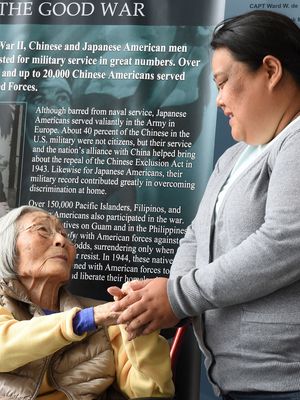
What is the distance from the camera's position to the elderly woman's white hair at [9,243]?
203 centimetres

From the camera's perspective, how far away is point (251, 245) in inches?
52.9

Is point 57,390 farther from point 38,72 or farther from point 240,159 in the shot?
point 38,72

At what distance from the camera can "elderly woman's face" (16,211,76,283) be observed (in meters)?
2.02

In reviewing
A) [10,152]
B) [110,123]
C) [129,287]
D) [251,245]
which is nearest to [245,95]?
[251,245]

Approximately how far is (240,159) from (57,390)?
86 centimetres

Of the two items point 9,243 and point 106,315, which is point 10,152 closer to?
point 9,243

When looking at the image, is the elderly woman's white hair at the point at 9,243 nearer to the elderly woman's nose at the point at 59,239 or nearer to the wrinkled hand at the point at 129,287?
the elderly woman's nose at the point at 59,239

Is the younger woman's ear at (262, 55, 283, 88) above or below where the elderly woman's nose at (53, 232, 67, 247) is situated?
above

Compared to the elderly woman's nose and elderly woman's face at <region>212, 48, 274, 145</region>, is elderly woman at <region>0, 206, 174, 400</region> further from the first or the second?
elderly woman's face at <region>212, 48, 274, 145</region>

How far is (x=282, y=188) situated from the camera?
1.33 meters

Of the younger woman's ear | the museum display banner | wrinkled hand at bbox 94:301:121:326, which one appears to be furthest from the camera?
the museum display banner

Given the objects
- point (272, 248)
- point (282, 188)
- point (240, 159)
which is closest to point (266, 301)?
point (272, 248)

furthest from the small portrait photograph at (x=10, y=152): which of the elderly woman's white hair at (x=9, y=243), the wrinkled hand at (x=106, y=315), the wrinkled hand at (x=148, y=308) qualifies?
the wrinkled hand at (x=148, y=308)

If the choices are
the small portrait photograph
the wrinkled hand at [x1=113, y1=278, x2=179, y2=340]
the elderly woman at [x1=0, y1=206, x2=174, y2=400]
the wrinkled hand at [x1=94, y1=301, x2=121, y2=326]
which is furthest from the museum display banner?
the wrinkled hand at [x1=113, y1=278, x2=179, y2=340]
